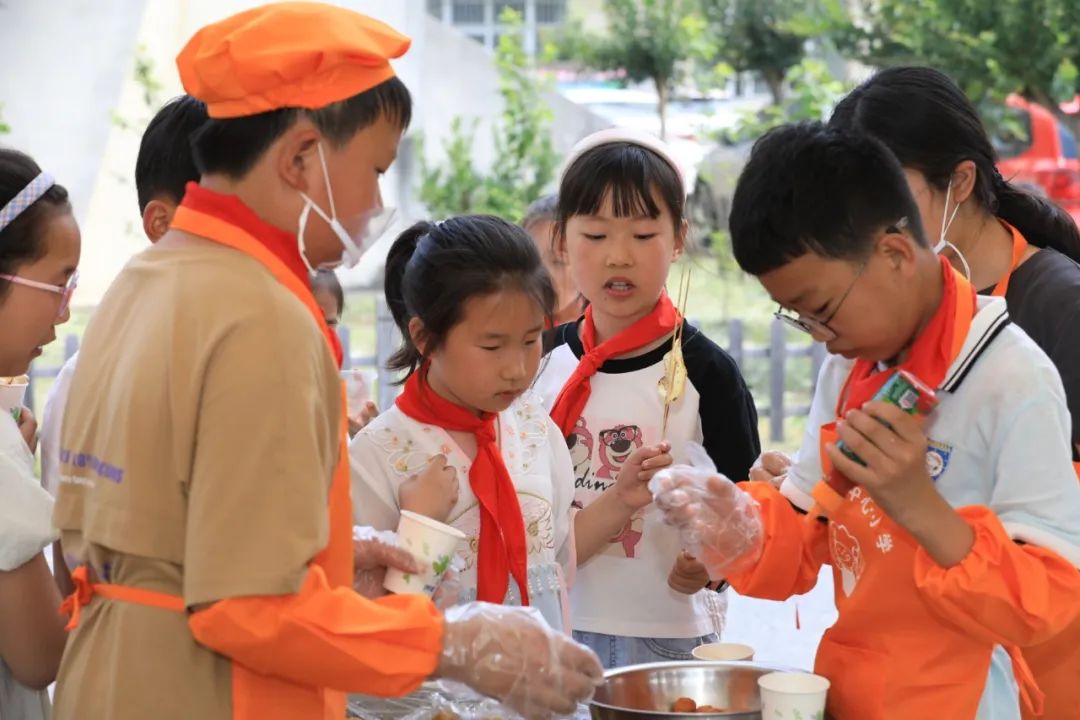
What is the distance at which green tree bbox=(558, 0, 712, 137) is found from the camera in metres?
11.8

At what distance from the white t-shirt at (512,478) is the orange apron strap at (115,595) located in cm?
80

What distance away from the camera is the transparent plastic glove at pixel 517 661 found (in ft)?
5.34

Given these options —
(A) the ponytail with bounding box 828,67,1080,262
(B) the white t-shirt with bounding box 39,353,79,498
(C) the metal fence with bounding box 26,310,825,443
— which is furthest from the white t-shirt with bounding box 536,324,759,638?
(C) the metal fence with bounding box 26,310,825,443

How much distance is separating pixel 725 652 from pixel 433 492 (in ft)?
1.99

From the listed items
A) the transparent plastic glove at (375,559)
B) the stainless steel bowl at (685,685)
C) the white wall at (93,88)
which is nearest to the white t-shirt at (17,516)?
the transparent plastic glove at (375,559)

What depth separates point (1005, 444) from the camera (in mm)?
1819

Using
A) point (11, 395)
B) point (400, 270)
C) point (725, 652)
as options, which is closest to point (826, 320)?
point (725, 652)

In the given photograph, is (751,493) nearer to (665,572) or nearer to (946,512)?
→ (946,512)

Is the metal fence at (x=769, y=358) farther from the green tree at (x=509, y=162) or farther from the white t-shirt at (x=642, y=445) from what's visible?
the white t-shirt at (x=642, y=445)

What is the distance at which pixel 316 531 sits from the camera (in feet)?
5.02

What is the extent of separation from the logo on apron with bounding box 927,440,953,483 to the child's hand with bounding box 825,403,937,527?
15cm

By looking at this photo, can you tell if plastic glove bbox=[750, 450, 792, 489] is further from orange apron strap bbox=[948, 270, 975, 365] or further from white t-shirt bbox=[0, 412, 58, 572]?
white t-shirt bbox=[0, 412, 58, 572]

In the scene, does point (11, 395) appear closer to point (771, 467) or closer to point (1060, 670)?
point (771, 467)

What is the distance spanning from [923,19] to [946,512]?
8.04 metres
